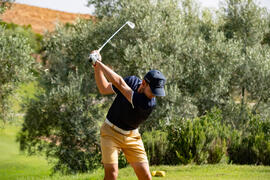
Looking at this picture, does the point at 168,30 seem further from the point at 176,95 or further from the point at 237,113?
the point at 237,113

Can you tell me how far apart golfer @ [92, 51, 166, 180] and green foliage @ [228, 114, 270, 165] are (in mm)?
6341

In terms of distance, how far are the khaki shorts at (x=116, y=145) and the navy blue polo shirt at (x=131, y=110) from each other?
13cm

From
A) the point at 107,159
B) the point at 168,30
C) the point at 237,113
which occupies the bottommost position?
the point at 237,113

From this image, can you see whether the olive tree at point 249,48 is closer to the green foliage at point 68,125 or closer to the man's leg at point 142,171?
the green foliage at point 68,125

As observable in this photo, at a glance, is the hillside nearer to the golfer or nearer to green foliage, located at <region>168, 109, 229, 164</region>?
green foliage, located at <region>168, 109, 229, 164</region>

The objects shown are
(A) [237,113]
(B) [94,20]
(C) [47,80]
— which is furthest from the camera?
(B) [94,20]

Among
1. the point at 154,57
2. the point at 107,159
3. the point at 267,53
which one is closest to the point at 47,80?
the point at 154,57

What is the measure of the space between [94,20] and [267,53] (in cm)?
842

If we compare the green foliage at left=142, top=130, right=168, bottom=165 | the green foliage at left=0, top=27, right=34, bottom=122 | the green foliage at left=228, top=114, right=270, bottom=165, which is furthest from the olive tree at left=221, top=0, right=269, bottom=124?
the green foliage at left=0, top=27, right=34, bottom=122

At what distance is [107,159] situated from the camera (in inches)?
201

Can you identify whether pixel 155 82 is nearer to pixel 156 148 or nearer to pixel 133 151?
pixel 133 151

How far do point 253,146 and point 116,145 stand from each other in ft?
21.8

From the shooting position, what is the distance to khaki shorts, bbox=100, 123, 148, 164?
16.8 ft

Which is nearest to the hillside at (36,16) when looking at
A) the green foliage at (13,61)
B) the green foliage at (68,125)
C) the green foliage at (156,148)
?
the green foliage at (68,125)
